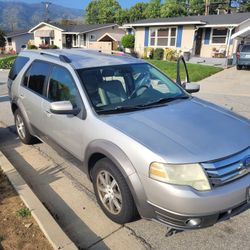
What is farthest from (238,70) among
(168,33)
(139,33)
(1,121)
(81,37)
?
(81,37)

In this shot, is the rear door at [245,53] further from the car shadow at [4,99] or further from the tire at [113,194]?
the tire at [113,194]

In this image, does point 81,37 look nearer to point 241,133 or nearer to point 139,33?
point 139,33

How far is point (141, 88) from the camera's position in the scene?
3928 millimetres

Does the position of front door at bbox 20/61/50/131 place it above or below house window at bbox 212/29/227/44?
below

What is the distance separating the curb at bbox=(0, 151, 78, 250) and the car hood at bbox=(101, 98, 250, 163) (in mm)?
1163

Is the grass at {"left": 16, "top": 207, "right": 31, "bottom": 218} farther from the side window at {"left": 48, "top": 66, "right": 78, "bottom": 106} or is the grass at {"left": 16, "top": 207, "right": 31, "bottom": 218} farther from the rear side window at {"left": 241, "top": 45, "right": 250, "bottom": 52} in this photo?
the rear side window at {"left": 241, "top": 45, "right": 250, "bottom": 52}

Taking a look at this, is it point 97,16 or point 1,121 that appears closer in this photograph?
point 1,121

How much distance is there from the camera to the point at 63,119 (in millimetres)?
3725

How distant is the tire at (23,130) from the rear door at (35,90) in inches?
13.9

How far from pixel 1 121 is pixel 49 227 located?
4.77 m

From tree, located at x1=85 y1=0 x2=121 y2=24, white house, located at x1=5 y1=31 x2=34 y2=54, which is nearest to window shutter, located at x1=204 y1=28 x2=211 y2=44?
white house, located at x1=5 y1=31 x2=34 y2=54

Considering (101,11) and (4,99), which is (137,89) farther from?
(101,11)

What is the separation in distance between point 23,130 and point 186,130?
340 centimetres

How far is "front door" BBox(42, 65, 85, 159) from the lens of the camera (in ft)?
11.5
